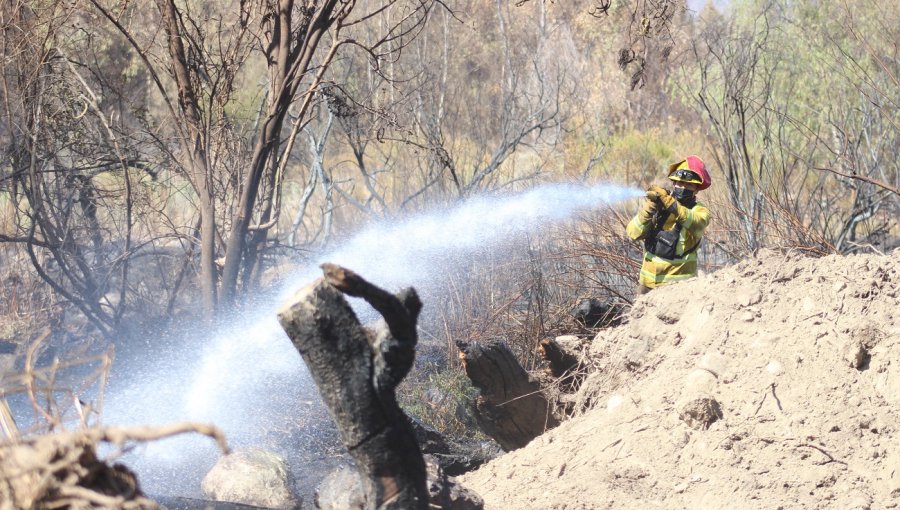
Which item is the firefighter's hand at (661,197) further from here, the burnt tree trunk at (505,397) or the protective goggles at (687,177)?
the burnt tree trunk at (505,397)

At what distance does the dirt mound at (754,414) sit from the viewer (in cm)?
410

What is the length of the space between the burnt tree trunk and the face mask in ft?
5.90

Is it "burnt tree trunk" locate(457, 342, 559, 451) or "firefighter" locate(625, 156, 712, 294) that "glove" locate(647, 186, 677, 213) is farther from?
"burnt tree trunk" locate(457, 342, 559, 451)

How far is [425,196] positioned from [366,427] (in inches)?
369

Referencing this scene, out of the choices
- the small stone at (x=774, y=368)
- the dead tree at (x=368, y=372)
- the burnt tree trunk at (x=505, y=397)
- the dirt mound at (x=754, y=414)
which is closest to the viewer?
the dead tree at (x=368, y=372)

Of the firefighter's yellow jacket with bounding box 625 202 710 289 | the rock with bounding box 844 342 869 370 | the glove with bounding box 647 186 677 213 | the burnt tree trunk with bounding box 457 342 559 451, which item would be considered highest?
the glove with bounding box 647 186 677 213

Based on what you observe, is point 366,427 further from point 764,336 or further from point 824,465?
point 764,336

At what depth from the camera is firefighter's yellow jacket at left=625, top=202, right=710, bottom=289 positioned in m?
6.62

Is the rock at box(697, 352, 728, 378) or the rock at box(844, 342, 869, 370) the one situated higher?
the rock at box(697, 352, 728, 378)

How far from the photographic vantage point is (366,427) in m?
2.96

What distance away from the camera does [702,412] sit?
4.40 metres

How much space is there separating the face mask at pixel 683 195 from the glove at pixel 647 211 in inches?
18.7

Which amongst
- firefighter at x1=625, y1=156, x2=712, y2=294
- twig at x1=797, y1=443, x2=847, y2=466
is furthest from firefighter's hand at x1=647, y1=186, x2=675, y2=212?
twig at x1=797, y1=443, x2=847, y2=466

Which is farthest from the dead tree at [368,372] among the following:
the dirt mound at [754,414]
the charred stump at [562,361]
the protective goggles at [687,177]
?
the protective goggles at [687,177]
